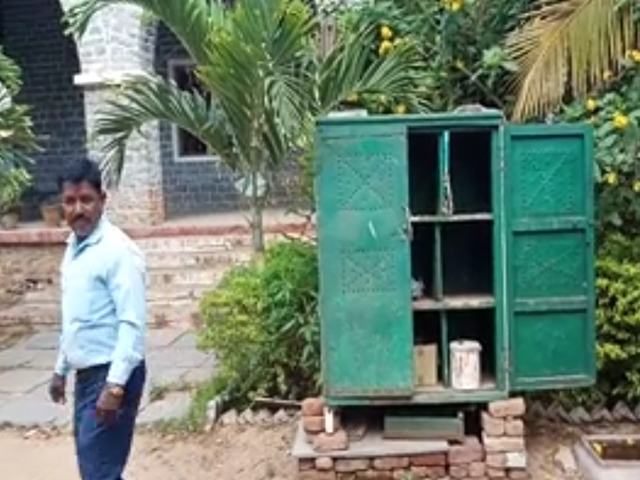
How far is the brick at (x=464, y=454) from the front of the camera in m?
4.75

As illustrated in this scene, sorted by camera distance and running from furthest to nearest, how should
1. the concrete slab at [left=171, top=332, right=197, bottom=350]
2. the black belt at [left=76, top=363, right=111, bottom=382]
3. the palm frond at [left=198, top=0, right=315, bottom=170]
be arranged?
the concrete slab at [left=171, top=332, right=197, bottom=350], the palm frond at [left=198, top=0, right=315, bottom=170], the black belt at [left=76, top=363, right=111, bottom=382]

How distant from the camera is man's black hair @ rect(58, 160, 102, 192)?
375 centimetres

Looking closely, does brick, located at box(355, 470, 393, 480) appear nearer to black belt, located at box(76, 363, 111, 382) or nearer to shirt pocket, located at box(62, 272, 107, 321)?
black belt, located at box(76, 363, 111, 382)

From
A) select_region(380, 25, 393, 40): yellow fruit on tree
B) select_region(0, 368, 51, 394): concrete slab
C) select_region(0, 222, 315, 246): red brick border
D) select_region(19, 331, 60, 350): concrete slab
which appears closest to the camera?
select_region(380, 25, 393, 40): yellow fruit on tree

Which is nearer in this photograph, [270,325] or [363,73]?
[270,325]

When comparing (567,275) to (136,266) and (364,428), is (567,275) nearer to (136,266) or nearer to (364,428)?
(364,428)

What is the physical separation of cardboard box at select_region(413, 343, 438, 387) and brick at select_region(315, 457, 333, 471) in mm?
576

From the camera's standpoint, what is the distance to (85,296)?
3.77 metres

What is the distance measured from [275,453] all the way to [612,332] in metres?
1.90

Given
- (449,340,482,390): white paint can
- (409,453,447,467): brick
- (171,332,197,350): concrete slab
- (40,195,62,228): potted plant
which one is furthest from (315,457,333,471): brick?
(40,195,62,228): potted plant

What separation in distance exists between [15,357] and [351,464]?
438 centimetres

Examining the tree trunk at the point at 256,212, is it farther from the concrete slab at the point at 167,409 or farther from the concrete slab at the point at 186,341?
the concrete slab at the point at 186,341

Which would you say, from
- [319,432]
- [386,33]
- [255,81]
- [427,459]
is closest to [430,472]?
[427,459]

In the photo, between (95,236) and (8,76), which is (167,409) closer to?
(95,236)
